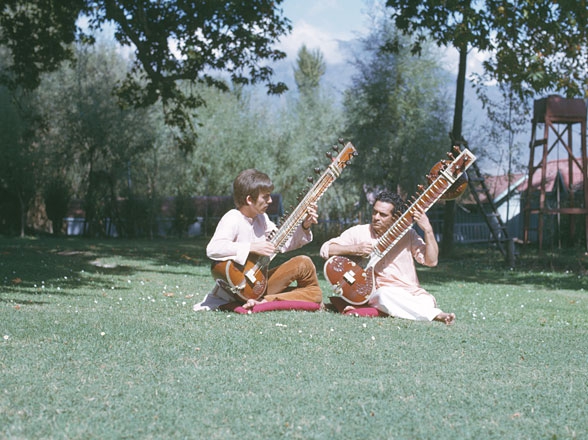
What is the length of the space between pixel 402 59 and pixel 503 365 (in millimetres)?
25160

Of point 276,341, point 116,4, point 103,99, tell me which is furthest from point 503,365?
point 103,99

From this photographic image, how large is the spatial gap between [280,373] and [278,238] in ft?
8.50

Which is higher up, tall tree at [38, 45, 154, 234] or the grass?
tall tree at [38, 45, 154, 234]

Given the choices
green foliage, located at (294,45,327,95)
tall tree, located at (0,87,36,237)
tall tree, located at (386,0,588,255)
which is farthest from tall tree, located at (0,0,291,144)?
green foliage, located at (294,45,327,95)

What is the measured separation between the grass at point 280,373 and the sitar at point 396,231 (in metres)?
0.37

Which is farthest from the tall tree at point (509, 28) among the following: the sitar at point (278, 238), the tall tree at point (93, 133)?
the tall tree at point (93, 133)

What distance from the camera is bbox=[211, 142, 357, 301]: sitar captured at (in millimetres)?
7250

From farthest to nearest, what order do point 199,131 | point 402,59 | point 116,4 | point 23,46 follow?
point 199,131 → point 402,59 → point 23,46 → point 116,4

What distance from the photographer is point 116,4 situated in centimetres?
1686

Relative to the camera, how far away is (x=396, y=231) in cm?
724

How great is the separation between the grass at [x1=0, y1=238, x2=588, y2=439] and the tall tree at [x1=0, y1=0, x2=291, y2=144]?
31.9 ft

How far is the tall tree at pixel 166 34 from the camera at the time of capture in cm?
1688

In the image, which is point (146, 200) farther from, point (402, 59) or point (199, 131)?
point (402, 59)

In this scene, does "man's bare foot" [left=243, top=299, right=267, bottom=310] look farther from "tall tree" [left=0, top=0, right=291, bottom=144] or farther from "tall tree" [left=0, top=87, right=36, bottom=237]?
"tall tree" [left=0, top=87, right=36, bottom=237]
